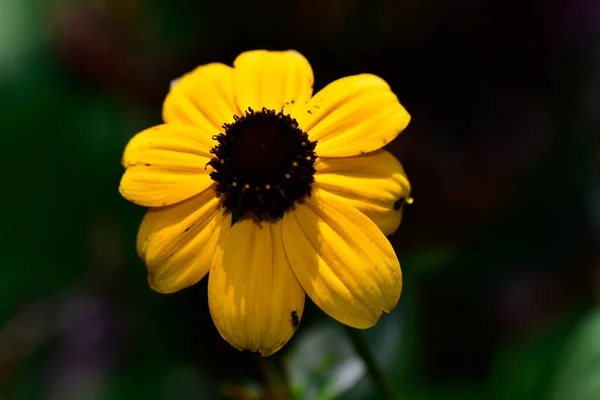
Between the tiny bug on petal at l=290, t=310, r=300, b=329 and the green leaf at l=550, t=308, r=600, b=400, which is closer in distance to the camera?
the tiny bug on petal at l=290, t=310, r=300, b=329

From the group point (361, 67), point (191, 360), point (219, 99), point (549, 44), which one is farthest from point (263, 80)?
point (549, 44)

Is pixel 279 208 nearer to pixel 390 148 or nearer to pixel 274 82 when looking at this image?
pixel 274 82

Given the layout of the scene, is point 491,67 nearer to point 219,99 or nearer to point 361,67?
point 361,67

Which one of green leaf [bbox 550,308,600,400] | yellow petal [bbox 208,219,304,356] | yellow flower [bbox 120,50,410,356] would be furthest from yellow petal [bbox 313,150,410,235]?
green leaf [bbox 550,308,600,400]

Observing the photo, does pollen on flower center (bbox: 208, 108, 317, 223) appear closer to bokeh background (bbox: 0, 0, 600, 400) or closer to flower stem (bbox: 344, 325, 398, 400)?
flower stem (bbox: 344, 325, 398, 400)

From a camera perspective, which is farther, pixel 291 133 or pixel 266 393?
pixel 266 393

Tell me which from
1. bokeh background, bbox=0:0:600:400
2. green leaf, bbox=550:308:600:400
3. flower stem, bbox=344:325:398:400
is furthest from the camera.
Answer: bokeh background, bbox=0:0:600:400
